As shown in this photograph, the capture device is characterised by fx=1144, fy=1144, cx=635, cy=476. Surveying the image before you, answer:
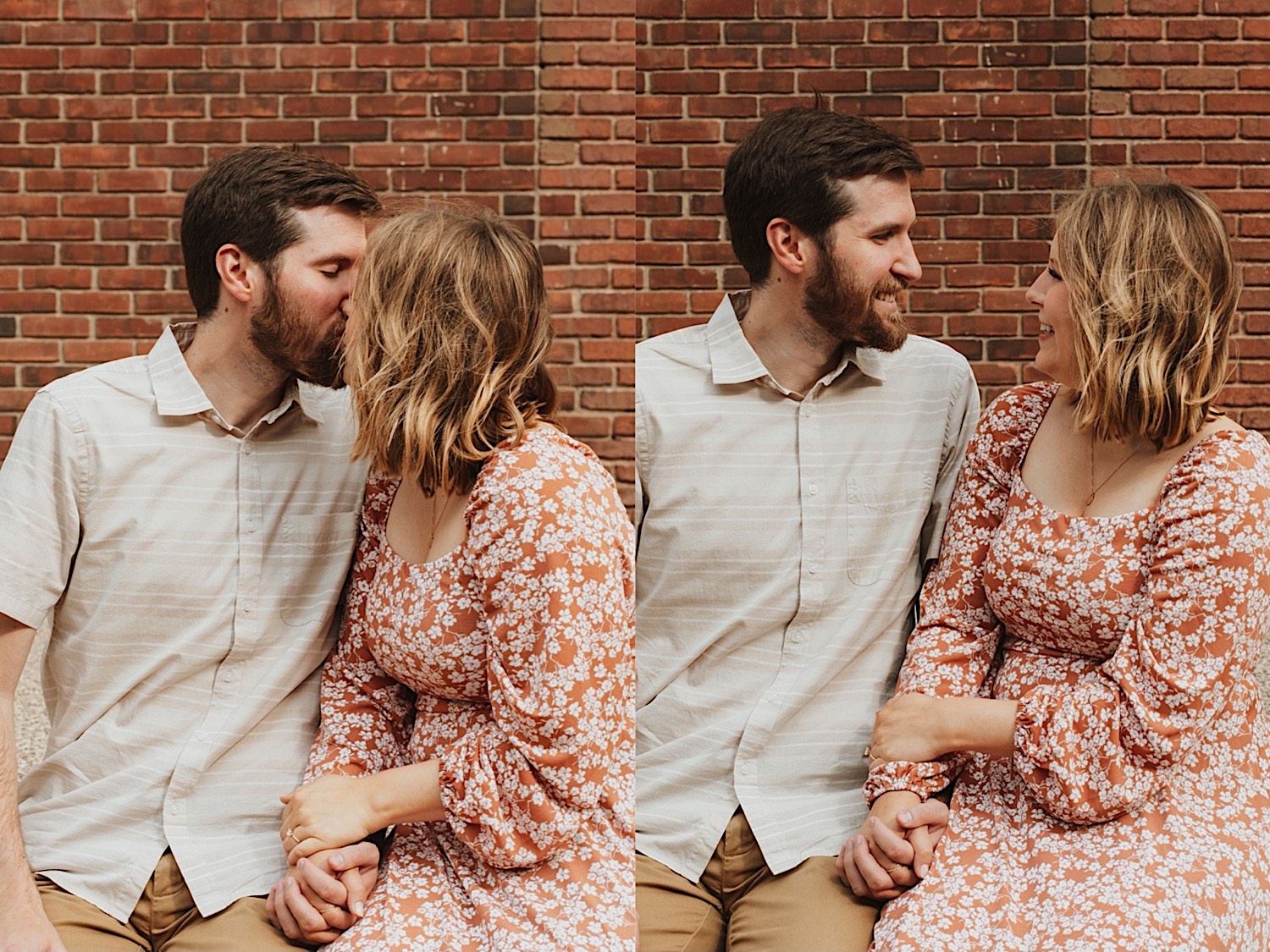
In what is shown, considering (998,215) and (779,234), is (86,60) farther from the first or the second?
(998,215)

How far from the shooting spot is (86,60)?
5.91 feet

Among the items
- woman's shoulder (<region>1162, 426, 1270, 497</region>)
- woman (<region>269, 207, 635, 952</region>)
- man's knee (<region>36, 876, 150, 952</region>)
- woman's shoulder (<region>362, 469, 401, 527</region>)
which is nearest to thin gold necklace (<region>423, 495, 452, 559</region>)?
woman (<region>269, 207, 635, 952</region>)

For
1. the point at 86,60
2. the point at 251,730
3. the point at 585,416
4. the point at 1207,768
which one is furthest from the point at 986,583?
the point at 86,60

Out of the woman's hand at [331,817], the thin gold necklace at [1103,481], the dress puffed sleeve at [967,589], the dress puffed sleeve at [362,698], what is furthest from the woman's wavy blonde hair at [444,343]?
the thin gold necklace at [1103,481]

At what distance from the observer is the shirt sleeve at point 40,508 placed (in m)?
1.44

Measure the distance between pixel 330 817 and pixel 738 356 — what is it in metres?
0.81

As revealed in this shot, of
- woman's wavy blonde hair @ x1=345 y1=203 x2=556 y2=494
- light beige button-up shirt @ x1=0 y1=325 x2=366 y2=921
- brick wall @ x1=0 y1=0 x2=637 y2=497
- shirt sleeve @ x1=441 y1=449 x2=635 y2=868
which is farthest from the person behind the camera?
brick wall @ x1=0 y1=0 x2=637 y2=497

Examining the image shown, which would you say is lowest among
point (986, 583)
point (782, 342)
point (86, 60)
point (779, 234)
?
point (986, 583)

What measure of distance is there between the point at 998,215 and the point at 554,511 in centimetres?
80

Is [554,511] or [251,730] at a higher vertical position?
[554,511]

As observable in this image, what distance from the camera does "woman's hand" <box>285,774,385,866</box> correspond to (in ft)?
4.45

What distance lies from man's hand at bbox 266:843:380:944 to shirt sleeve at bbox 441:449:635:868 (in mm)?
144

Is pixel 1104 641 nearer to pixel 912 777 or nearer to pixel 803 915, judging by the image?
pixel 912 777

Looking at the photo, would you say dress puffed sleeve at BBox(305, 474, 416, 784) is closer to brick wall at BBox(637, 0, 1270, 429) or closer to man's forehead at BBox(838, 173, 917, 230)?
brick wall at BBox(637, 0, 1270, 429)
